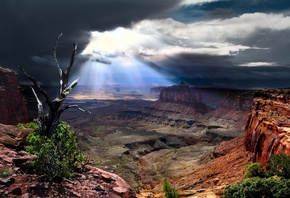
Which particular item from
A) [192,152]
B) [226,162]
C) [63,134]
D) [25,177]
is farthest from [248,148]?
[25,177]

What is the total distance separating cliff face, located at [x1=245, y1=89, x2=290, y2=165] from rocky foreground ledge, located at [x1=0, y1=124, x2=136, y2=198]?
3336 cm

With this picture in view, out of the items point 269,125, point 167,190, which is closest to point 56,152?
point 167,190

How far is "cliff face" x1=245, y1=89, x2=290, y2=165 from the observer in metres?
57.6

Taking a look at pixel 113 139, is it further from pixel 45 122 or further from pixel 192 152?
pixel 45 122

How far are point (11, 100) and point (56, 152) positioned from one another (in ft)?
267

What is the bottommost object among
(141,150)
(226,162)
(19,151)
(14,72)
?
(141,150)

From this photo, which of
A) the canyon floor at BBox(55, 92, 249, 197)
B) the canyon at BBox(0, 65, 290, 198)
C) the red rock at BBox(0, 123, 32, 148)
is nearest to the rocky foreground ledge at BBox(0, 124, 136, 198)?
the red rock at BBox(0, 123, 32, 148)

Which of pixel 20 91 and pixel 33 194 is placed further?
pixel 20 91

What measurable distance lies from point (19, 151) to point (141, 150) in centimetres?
12068

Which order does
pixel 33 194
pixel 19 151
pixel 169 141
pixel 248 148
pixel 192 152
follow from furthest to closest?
pixel 169 141
pixel 192 152
pixel 248 148
pixel 19 151
pixel 33 194

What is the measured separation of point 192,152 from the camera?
431ft

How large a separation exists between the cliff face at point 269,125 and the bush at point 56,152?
35.4 metres

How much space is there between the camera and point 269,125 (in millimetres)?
64750

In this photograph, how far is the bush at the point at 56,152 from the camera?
27016 mm
